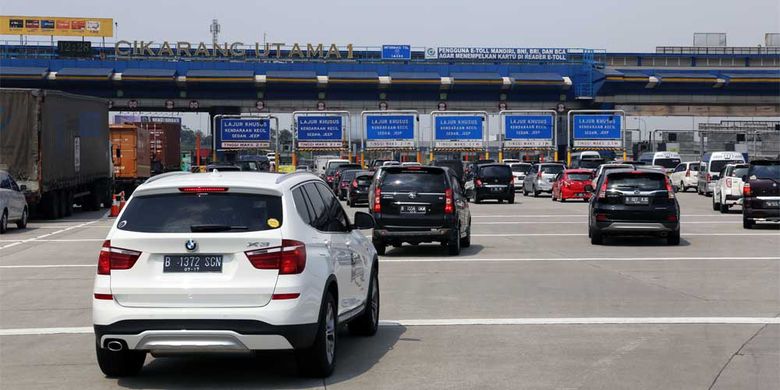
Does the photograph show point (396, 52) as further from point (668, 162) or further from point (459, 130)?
point (668, 162)

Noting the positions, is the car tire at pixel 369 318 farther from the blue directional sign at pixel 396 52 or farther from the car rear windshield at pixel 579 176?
the blue directional sign at pixel 396 52

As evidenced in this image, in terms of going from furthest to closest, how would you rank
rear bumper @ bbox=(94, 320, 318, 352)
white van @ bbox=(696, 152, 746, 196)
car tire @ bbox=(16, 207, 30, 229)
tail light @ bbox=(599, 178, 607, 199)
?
white van @ bbox=(696, 152, 746, 196) → car tire @ bbox=(16, 207, 30, 229) → tail light @ bbox=(599, 178, 607, 199) → rear bumper @ bbox=(94, 320, 318, 352)

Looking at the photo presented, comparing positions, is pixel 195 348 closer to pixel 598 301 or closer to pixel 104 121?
pixel 598 301

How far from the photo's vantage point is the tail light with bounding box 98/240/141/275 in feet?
26.8

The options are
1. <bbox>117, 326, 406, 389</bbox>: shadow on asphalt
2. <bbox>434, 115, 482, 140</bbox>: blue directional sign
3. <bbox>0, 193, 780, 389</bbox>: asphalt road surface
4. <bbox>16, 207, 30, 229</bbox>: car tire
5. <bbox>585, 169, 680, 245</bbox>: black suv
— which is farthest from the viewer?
<bbox>434, 115, 482, 140</bbox>: blue directional sign

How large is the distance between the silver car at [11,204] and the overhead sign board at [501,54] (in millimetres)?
61368

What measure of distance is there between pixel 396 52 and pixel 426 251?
218ft

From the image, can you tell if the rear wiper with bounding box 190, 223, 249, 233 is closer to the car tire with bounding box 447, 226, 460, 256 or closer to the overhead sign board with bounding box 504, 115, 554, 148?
the car tire with bounding box 447, 226, 460, 256

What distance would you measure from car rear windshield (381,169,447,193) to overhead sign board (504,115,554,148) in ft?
150

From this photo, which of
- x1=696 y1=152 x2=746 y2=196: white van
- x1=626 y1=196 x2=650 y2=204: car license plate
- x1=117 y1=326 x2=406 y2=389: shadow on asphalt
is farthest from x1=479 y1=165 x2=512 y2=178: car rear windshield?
x1=117 y1=326 x2=406 y2=389: shadow on asphalt

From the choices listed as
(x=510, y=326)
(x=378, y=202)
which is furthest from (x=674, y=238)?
(x=510, y=326)

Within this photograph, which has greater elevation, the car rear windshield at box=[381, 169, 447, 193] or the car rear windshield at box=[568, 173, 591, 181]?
the car rear windshield at box=[381, 169, 447, 193]

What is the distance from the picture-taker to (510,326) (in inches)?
454

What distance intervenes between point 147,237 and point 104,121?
34.3 meters
